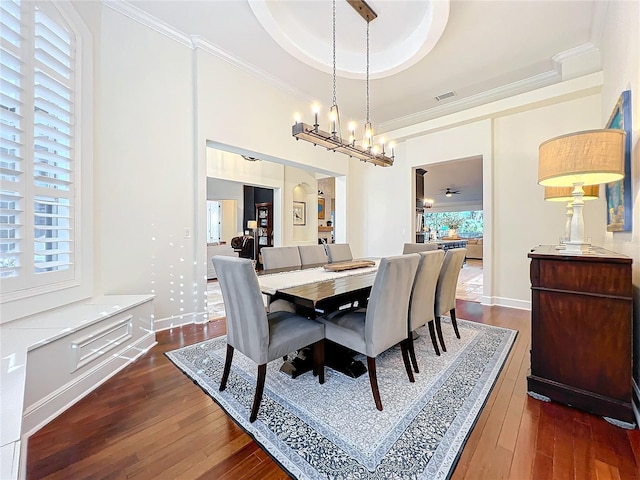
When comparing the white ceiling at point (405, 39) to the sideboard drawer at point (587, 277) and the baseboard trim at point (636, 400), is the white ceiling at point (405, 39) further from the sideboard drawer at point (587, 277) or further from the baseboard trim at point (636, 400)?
the baseboard trim at point (636, 400)

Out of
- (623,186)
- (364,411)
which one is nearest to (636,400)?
(623,186)

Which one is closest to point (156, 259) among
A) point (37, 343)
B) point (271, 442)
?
point (37, 343)

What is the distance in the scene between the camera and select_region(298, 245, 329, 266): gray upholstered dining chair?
3379mm

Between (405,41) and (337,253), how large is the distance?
109 inches

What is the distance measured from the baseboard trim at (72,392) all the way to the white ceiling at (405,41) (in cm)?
337

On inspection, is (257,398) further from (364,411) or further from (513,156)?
(513,156)

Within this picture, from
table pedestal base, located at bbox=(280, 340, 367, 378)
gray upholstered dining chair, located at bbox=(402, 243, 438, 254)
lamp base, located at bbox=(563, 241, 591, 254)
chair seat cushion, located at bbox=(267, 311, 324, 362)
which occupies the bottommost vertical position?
table pedestal base, located at bbox=(280, 340, 367, 378)

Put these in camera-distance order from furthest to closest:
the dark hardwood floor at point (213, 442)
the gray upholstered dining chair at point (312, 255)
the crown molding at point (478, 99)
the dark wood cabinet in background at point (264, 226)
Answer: the dark wood cabinet in background at point (264, 226), the crown molding at point (478, 99), the gray upholstered dining chair at point (312, 255), the dark hardwood floor at point (213, 442)

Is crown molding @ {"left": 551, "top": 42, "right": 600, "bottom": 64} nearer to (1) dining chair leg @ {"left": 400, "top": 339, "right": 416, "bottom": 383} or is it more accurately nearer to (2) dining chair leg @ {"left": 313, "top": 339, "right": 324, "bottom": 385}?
(1) dining chair leg @ {"left": 400, "top": 339, "right": 416, "bottom": 383}

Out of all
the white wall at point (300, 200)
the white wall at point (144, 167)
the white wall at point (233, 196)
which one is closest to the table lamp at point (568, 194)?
the white wall at point (144, 167)

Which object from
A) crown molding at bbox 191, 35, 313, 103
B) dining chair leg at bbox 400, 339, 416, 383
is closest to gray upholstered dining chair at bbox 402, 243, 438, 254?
dining chair leg at bbox 400, 339, 416, 383

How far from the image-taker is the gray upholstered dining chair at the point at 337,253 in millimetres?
3556

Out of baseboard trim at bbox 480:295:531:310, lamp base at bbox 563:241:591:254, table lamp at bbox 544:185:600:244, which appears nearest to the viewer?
lamp base at bbox 563:241:591:254

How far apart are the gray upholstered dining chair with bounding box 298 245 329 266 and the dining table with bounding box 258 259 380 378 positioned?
65 centimetres
